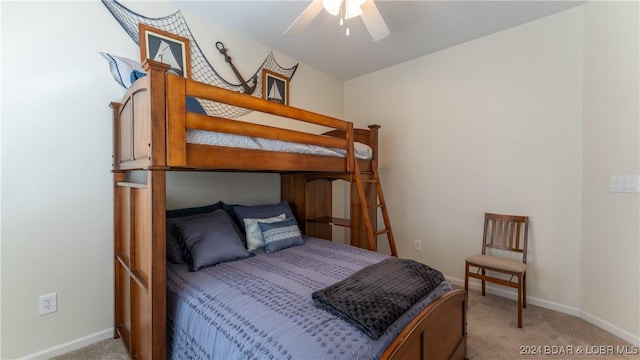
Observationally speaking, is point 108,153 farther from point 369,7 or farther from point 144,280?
point 369,7

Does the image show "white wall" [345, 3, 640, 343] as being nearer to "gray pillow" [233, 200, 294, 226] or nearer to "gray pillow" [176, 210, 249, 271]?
"gray pillow" [233, 200, 294, 226]

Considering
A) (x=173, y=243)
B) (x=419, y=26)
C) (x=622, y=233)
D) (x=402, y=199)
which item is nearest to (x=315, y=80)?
(x=419, y=26)

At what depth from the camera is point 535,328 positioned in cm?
214

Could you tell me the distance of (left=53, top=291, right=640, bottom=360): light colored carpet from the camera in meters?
A: 1.82

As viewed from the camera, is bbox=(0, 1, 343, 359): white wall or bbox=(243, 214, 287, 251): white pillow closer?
bbox=(0, 1, 343, 359): white wall

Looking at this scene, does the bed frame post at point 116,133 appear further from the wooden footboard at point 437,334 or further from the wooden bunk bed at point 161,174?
the wooden footboard at point 437,334

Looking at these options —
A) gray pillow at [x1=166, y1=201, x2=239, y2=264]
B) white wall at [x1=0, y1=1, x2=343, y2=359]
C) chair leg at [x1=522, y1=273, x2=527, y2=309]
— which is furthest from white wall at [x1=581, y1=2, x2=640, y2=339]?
white wall at [x1=0, y1=1, x2=343, y2=359]

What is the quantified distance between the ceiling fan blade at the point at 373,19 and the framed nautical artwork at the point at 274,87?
4.68 ft

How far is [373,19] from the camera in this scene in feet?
6.08

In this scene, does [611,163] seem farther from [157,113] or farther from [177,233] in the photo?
[177,233]

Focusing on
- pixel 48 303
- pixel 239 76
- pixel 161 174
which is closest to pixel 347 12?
pixel 239 76

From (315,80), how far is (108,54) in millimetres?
2284

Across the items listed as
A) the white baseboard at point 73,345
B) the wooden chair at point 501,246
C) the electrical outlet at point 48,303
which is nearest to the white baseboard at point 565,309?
the wooden chair at point 501,246

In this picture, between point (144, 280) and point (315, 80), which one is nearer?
point (144, 280)
